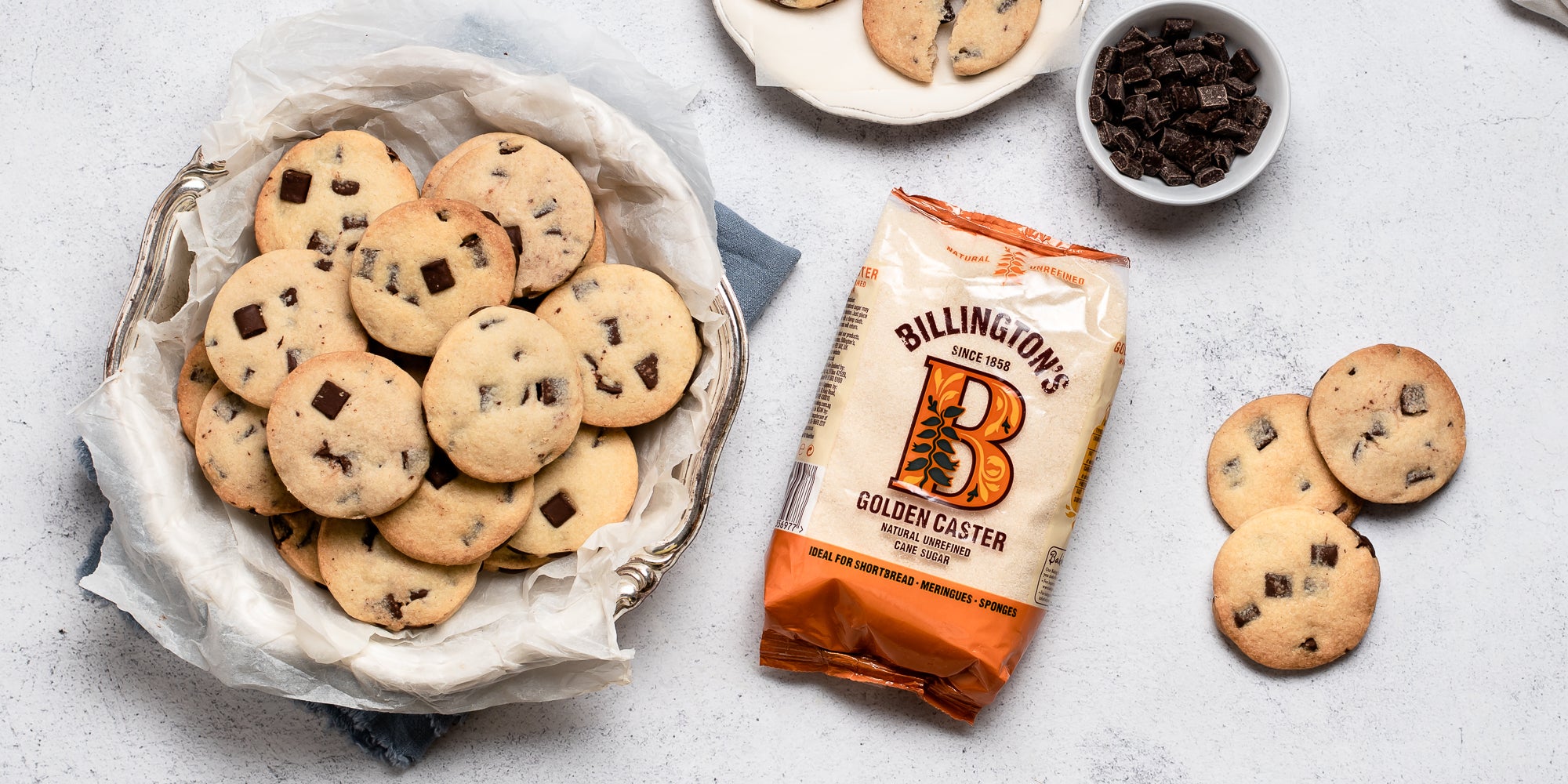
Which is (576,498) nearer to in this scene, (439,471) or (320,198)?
(439,471)

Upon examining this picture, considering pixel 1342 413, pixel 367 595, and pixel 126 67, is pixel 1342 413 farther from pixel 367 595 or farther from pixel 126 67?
pixel 126 67

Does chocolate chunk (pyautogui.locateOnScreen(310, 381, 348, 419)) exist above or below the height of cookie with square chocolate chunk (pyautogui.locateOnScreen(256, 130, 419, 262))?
below

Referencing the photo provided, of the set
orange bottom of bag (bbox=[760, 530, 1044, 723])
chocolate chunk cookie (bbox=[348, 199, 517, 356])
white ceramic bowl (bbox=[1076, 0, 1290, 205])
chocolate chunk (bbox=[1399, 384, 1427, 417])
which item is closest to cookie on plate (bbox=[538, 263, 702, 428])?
chocolate chunk cookie (bbox=[348, 199, 517, 356])

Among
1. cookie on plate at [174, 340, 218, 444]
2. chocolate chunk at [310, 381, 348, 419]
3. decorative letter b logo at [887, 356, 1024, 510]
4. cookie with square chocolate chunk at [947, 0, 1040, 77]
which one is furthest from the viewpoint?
cookie with square chocolate chunk at [947, 0, 1040, 77]

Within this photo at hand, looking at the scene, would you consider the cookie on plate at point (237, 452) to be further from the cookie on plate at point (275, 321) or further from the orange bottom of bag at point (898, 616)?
the orange bottom of bag at point (898, 616)

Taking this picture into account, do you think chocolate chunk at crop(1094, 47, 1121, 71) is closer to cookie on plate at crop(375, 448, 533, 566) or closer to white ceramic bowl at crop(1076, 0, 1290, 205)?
white ceramic bowl at crop(1076, 0, 1290, 205)

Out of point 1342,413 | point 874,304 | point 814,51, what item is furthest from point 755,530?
point 1342,413

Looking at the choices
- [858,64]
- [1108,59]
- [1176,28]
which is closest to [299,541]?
[858,64]
